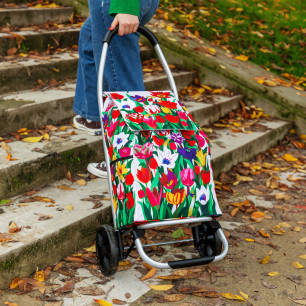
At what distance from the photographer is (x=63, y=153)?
10.7ft

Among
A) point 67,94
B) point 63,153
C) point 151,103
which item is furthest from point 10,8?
point 151,103

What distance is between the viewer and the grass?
239 inches

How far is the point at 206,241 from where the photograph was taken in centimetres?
263

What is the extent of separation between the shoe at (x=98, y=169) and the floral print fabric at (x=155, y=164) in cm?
85

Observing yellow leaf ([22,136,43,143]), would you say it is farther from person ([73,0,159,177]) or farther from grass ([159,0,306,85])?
grass ([159,0,306,85])

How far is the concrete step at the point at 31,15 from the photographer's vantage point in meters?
4.84

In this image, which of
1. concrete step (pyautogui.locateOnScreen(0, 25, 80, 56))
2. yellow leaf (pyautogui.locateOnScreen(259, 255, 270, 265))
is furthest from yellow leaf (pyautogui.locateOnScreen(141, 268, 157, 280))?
concrete step (pyautogui.locateOnScreen(0, 25, 80, 56))

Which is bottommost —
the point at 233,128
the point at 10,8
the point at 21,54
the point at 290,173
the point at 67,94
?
the point at 290,173

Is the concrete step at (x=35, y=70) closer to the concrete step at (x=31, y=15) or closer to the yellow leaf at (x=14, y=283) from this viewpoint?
the concrete step at (x=31, y=15)

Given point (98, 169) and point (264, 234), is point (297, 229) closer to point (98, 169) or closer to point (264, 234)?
point (264, 234)

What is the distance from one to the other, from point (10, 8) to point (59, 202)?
3.05 m

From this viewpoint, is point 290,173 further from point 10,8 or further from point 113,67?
point 10,8

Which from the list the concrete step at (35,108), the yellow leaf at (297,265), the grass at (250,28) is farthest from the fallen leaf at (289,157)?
the concrete step at (35,108)

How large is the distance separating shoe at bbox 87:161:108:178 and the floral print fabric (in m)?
0.85
